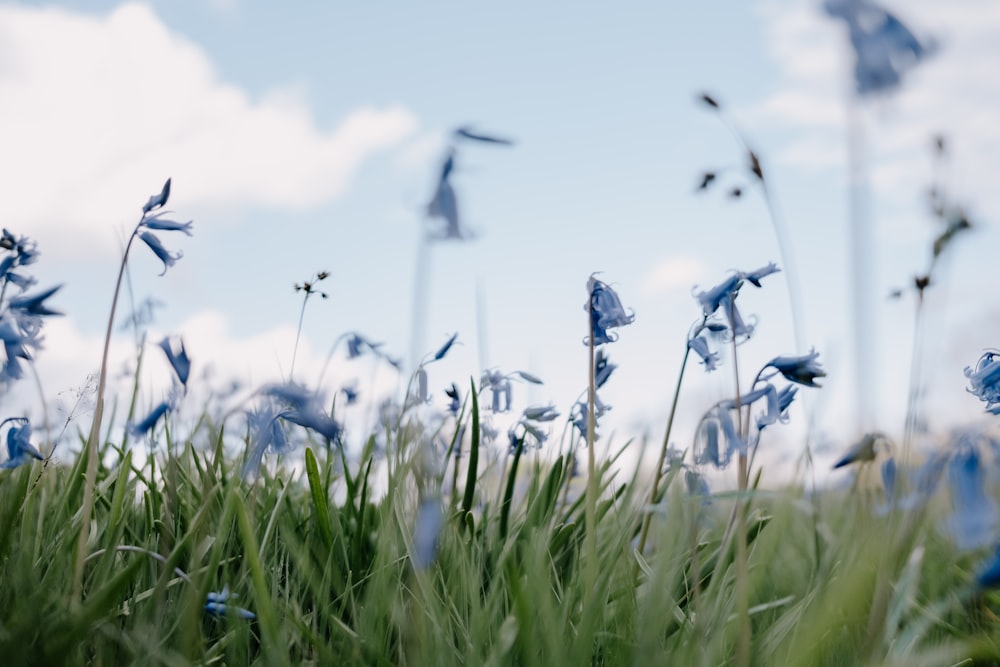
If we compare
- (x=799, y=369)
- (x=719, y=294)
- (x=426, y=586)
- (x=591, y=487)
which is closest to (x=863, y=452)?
(x=799, y=369)

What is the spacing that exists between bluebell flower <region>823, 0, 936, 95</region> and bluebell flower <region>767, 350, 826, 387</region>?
2.73 feet

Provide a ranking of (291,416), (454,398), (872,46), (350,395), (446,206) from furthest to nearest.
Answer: (350,395)
(454,398)
(291,416)
(446,206)
(872,46)

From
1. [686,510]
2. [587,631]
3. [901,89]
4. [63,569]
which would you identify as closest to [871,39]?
[901,89]

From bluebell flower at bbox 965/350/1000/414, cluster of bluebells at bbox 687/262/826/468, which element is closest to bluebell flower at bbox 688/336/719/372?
cluster of bluebells at bbox 687/262/826/468

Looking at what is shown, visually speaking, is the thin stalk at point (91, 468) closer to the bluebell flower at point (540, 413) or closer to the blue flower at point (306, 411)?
the blue flower at point (306, 411)

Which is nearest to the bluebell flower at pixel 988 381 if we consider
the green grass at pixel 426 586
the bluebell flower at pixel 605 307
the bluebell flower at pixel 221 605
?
the green grass at pixel 426 586

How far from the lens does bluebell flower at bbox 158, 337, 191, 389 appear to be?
2.58 m

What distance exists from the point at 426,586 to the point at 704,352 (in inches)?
46.0

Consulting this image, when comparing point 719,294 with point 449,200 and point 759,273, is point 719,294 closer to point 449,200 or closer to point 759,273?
point 759,273

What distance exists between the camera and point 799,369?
7.98ft

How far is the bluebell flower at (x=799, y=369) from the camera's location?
2.43m

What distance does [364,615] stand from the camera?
2.39 metres

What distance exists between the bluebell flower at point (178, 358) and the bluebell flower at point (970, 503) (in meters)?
2.12

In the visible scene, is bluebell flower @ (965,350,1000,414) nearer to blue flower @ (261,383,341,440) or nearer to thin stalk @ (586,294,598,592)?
thin stalk @ (586,294,598,592)
